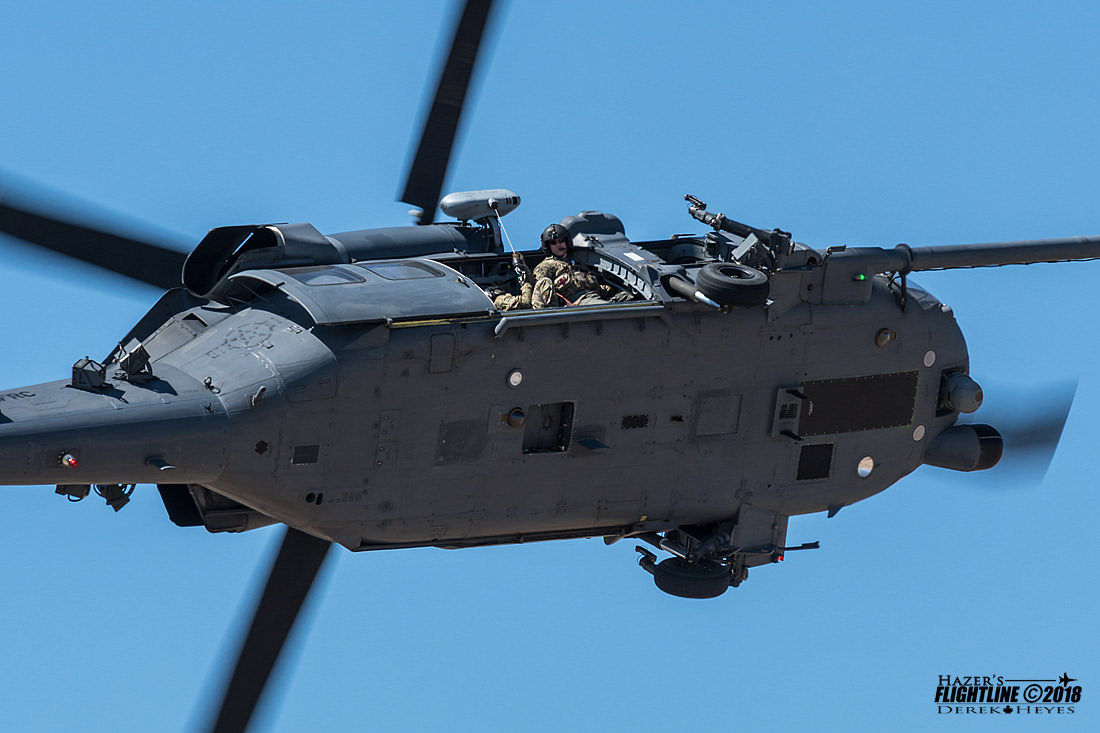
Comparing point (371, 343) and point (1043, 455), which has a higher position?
point (1043, 455)

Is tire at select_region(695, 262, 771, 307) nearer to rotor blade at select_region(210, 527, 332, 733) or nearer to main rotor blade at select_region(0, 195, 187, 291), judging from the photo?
rotor blade at select_region(210, 527, 332, 733)

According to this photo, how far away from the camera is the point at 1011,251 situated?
92.5ft

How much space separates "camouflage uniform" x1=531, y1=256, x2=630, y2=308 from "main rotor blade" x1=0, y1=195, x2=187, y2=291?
14.0 ft

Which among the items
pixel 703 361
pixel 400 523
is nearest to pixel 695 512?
pixel 703 361

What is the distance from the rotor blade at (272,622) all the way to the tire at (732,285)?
17.6 ft

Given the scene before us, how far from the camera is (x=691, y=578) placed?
26.6 m

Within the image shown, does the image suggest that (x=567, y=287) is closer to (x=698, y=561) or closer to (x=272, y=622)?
(x=698, y=561)

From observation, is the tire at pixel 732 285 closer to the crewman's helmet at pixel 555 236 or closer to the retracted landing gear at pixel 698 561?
the crewman's helmet at pixel 555 236

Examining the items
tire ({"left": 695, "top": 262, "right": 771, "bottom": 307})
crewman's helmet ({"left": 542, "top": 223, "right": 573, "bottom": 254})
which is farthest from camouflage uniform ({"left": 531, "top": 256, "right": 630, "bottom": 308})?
tire ({"left": 695, "top": 262, "right": 771, "bottom": 307})

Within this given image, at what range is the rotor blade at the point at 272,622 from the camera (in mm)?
24688

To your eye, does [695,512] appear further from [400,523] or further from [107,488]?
[107,488]

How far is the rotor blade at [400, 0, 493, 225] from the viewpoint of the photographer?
26.5 m

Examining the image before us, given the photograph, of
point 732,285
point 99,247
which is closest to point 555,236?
point 732,285

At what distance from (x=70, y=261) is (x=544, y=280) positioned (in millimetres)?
5583
